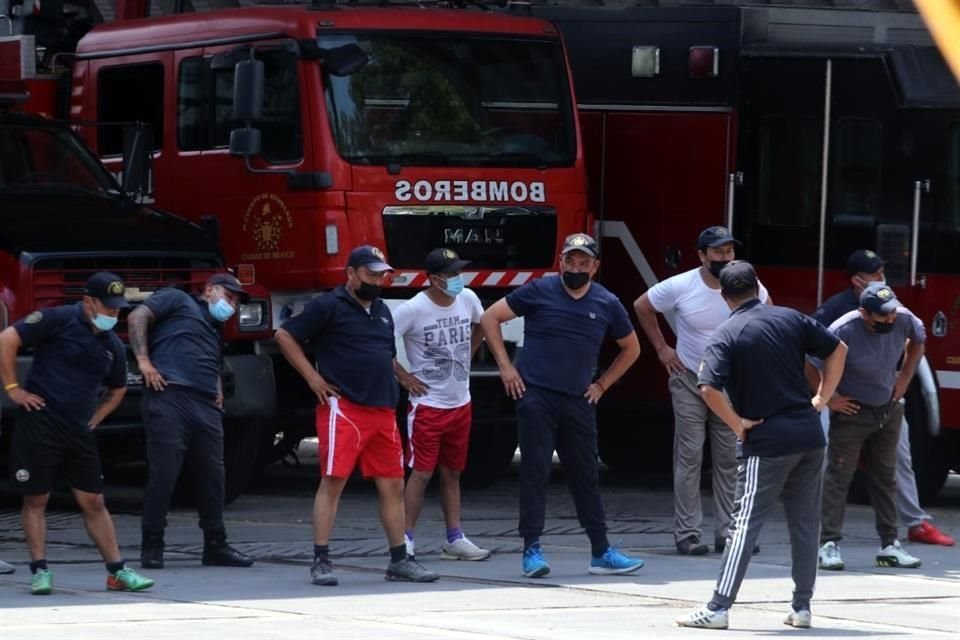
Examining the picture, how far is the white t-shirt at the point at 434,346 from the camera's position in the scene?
986 cm

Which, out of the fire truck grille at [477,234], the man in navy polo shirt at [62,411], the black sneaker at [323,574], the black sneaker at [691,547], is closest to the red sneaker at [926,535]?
the black sneaker at [691,547]

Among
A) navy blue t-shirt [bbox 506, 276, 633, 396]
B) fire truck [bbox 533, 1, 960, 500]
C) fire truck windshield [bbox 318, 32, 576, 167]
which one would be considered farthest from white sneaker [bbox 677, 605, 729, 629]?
fire truck windshield [bbox 318, 32, 576, 167]

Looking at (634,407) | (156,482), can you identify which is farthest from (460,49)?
(156,482)

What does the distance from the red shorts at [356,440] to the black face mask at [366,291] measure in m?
0.49

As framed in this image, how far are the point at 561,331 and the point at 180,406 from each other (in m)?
1.88

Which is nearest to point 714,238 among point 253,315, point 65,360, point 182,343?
point 182,343

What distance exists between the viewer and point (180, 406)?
31.1 feet

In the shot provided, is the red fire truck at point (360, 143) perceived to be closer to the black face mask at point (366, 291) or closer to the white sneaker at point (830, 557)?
the black face mask at point (366, 291)

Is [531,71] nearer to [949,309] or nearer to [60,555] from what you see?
[949,309]

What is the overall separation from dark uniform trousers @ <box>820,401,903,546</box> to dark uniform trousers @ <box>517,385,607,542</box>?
4.35 feet

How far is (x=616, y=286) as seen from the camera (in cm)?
1366

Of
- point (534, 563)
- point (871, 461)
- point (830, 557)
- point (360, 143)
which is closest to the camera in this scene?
point (534, 563)

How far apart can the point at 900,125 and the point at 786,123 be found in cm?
80

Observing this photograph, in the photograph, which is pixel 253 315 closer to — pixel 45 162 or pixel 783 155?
pixel 45 162
